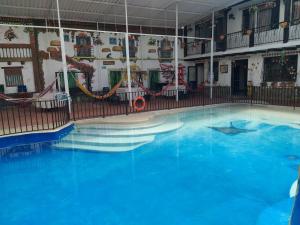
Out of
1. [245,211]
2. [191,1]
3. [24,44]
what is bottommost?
[245,211]

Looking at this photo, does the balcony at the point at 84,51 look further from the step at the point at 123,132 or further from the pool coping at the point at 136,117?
the step at the point at 123,132

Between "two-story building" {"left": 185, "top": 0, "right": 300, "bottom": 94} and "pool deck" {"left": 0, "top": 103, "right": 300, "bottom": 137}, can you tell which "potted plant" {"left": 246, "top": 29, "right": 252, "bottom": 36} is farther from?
"pool deck" {"left": 0, "top": 103, "right": 300, "bottom": 137}

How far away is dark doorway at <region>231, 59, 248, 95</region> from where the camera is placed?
43.9 ft

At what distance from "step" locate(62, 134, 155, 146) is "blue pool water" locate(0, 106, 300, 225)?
0.19m

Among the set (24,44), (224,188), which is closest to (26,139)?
(224,188)

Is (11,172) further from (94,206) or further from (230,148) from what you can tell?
(230,148)

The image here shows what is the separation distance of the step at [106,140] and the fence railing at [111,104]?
701mm

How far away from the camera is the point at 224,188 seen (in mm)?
3783

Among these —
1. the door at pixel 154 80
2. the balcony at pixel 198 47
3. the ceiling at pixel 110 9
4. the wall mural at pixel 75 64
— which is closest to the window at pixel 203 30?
the balcony at pixel 198 47

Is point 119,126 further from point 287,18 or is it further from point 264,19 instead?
point 264,19

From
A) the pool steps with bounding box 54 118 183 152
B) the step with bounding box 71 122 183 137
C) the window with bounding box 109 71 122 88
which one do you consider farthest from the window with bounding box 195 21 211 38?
the step with bounding box 71 122 183 137

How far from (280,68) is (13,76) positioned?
43.6 feet

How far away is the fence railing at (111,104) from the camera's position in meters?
7.54

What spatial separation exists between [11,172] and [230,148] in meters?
5.02
